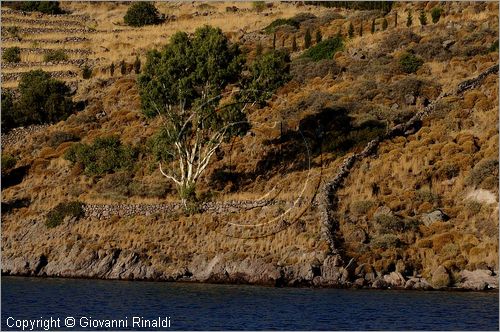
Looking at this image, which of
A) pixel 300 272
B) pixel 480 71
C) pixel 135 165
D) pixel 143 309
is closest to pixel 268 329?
pixel 143 309

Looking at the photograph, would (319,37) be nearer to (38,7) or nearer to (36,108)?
(36,108)

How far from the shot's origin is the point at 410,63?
84812mm

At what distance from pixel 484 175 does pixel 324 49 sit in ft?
118

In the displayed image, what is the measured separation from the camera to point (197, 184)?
67.0 metres

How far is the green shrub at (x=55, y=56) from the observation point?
103 metres

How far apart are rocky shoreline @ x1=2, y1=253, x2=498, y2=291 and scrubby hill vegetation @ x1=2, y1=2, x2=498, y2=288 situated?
0.13 meters

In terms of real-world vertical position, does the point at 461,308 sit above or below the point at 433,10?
below

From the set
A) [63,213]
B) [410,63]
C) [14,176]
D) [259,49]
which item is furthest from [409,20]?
[63,213]

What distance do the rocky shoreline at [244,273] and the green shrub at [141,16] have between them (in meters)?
63.9

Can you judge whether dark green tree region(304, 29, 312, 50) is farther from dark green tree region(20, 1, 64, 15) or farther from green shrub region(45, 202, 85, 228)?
dark green tree region(20, 1, 64, 15)

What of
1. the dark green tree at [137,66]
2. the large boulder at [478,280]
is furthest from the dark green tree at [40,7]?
the large boulder at [478,280]

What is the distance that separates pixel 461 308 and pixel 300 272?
10520mm

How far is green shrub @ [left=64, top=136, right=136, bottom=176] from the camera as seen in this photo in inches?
2805

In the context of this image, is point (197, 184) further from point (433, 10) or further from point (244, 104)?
point (433, 10)
